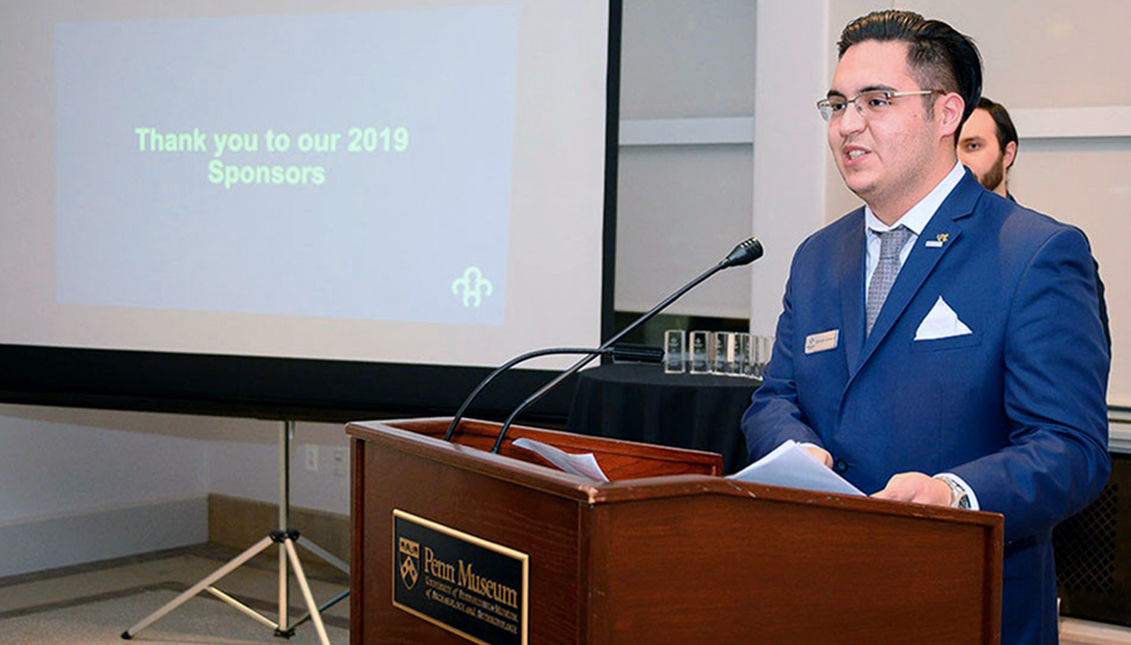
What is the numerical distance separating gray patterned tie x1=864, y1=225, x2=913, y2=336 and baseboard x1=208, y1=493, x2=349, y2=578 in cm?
367

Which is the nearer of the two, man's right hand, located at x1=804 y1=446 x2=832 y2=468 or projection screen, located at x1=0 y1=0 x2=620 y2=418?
man's right hand, located at x1=804 y1=446 x2=832 y2=468

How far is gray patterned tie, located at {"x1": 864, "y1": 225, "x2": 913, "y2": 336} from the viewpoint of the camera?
1761 millimetres

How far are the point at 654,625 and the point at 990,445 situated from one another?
0.76 metres

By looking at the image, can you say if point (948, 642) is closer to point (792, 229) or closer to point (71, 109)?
point (792, 229)

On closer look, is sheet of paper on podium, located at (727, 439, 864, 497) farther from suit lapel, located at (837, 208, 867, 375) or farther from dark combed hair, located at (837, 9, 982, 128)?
dark combed hair, located at (837, 9, 982, 128)

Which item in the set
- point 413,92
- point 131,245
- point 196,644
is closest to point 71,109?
point 131,245

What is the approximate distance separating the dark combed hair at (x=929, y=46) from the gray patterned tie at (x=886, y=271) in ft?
0.66

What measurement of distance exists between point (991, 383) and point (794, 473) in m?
0.53

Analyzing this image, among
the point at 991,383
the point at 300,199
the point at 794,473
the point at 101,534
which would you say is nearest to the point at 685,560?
the point at 794,473

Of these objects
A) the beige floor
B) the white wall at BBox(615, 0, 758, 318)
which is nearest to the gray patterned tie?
the white wall at BBox(615, 0, 758, 318)

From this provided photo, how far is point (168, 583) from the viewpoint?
4934 mm

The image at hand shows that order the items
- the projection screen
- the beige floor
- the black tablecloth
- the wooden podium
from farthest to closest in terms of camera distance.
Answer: the beige floor
the projection screen
the black tablecloth
the wooden podium

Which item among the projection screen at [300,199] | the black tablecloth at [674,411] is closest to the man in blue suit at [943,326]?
the black tablecloth at [674,411]

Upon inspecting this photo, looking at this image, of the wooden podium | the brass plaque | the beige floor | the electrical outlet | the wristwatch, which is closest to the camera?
the wooden podium
